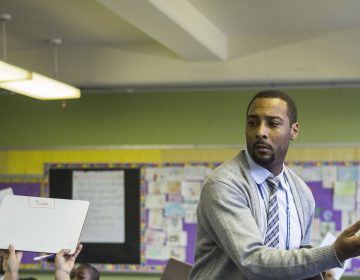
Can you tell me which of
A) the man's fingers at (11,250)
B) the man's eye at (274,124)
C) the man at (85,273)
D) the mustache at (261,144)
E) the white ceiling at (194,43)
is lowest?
the man at (85,273)

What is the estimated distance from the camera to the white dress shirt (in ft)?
5.09

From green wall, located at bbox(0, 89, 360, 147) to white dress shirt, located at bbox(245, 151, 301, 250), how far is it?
10.9 ft

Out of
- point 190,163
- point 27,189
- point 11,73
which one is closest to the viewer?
point 11,73

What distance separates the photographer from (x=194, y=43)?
411 cm

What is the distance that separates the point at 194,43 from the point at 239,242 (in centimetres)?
285

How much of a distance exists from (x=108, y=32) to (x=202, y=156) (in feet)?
4.31

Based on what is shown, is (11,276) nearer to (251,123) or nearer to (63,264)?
(63,264)

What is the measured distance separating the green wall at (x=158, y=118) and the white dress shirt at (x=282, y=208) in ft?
10.9

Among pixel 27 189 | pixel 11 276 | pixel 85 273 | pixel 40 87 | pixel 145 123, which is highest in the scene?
pixel 40 87

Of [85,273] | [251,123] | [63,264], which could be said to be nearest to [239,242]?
[251,123]

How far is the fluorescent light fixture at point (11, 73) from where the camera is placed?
3169mm

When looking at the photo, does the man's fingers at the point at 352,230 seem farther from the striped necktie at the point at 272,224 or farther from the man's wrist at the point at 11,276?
the man's wrist at the point at 11,276

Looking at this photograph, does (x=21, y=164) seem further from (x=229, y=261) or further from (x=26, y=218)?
(x=229, y=261)

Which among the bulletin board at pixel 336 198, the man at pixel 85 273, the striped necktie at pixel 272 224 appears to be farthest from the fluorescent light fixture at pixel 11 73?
the bulletin board at pixel 336 198
